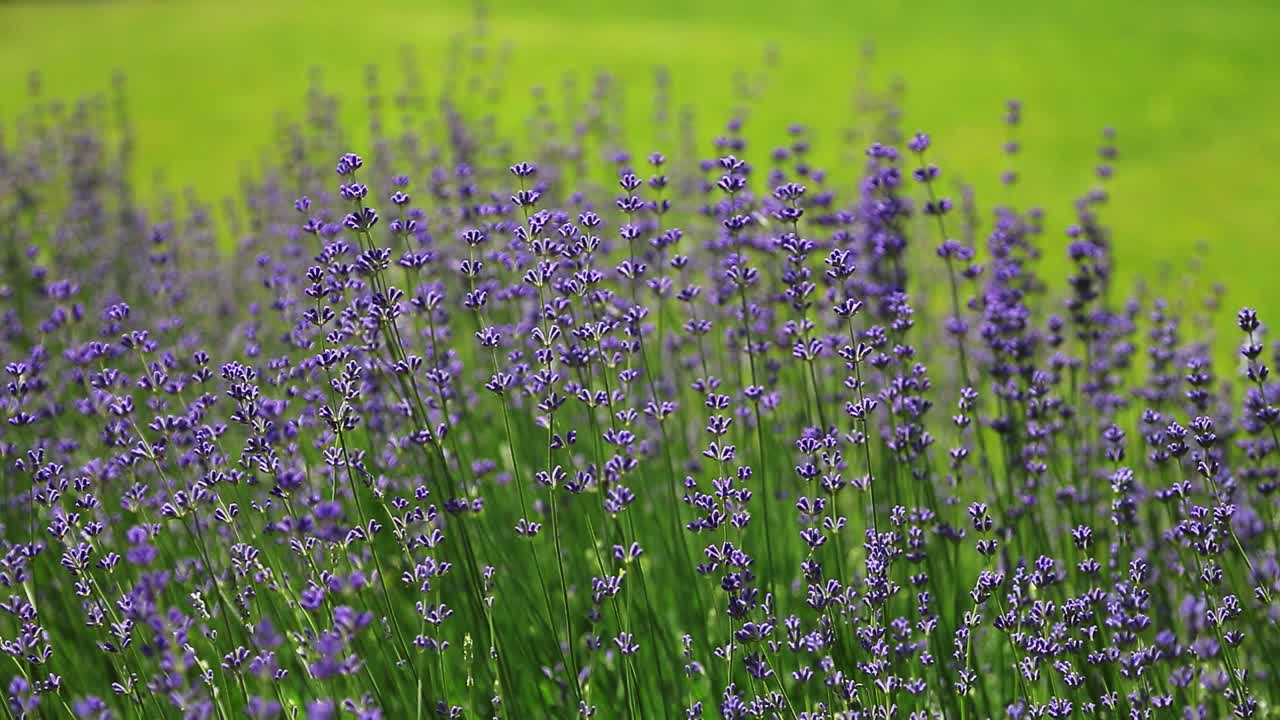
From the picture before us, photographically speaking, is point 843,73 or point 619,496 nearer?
point 619,496

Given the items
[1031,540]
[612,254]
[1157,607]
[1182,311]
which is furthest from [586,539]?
[1182,311]

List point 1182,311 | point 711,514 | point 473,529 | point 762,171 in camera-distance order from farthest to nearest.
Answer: point 762,171
point 1182,311
point 473,529
point 711,514

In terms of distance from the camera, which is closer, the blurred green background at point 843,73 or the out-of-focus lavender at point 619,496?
the out-of-focus lavender at point 619,496

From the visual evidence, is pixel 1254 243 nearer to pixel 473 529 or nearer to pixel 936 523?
pixel 936 523

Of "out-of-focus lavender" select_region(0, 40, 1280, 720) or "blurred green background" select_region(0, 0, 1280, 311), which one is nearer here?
"out-of-focus lavender" select_region(0, 40, 1280, 720)
